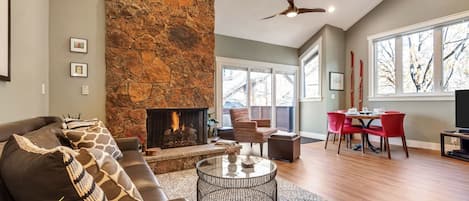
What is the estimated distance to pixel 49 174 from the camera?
0.66 meters

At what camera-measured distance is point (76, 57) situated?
10.4ft

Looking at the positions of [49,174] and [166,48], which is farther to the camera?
[166,48]

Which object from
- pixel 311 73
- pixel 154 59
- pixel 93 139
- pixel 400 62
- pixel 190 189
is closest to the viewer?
pixel 93 139

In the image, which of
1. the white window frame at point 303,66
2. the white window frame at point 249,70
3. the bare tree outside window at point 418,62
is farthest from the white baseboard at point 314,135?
the bare tree outside window at point 418,62

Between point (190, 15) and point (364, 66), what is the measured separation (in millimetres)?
4344

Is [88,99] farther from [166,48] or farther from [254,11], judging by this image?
[254,11]

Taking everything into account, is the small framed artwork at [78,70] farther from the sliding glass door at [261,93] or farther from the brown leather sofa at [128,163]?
the sliding glass door at [261,93]

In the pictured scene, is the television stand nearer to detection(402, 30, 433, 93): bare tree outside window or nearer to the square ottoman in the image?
detection(402, 30, 433, 93): bare tree outside window

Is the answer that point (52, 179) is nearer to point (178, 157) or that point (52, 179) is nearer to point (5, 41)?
point (5, 41)

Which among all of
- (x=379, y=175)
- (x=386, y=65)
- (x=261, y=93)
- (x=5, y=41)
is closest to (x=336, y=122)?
(x=379, y=175)

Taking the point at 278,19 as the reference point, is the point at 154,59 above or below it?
below

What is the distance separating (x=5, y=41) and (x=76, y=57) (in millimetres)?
1518

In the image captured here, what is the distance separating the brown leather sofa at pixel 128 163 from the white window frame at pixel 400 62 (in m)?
5.29

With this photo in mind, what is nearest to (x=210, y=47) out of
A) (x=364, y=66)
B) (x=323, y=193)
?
(x=323, y=193)
